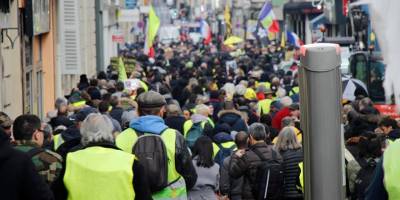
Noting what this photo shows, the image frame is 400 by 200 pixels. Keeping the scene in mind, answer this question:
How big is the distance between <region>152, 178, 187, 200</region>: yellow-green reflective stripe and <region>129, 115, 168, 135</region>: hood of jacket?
392mm

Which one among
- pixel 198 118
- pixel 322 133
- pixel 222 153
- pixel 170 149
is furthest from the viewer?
pixel 198 118

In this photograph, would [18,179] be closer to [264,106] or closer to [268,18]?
[264,106]

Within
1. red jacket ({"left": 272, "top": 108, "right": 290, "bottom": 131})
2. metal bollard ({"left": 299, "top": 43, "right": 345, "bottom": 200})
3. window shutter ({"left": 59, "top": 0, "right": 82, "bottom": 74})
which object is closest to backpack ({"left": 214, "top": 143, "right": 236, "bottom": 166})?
red jacket ({"left": 272, "top": 108, "right": 290, "bottom": 131})

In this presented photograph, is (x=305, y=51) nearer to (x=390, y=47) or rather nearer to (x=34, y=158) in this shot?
(x=390, y=47)

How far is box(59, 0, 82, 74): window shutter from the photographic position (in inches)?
1040

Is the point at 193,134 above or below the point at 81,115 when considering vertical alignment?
below

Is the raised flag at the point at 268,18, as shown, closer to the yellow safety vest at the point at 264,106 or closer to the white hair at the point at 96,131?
the yellow safety vest at the point at 264,106

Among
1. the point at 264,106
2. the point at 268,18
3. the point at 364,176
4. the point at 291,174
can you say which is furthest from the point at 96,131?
the point at 268,18

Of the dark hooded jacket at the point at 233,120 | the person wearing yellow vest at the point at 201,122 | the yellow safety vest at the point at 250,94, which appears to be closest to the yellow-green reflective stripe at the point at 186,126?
the person wearing yellow vest at the point at 201,122

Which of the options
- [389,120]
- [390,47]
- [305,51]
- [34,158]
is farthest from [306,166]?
[389,120]

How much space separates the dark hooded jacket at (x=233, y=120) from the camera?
1479 centimetres

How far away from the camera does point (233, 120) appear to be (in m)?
15.1

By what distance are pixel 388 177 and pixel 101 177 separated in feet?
7.67

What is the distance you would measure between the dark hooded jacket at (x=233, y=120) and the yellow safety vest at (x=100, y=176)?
7.78 m
